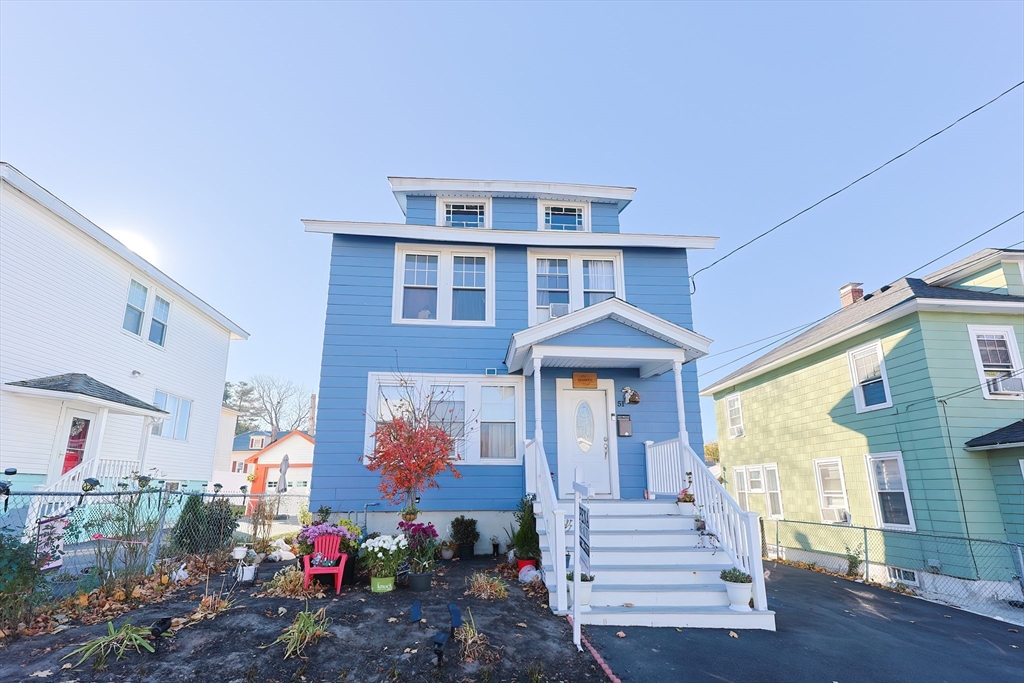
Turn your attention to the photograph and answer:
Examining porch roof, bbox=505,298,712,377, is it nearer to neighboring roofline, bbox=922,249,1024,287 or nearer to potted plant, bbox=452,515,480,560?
potted plant, bbox=452,515,480,560

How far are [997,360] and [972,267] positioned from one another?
233 cm

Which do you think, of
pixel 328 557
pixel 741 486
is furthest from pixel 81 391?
pixel 741 486

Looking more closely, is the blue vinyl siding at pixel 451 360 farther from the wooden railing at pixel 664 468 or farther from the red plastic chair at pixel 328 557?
the red plastic chair at pixel 328 557

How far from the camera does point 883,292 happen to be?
12.7 metres

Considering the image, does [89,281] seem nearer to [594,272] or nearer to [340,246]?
[340,246]

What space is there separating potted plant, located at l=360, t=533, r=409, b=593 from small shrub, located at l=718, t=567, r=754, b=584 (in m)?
4.12

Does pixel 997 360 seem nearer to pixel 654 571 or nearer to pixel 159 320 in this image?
pixel 654 571

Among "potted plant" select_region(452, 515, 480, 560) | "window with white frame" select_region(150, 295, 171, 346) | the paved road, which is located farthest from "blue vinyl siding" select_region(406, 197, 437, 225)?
"window with white frame" select_region(150, 295, 171, 346)

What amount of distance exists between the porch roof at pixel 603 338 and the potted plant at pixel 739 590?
11.6 feet

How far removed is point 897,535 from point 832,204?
714cm

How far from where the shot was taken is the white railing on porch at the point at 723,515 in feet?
19.2

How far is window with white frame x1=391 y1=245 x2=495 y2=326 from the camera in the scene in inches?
388

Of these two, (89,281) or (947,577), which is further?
(89,281)

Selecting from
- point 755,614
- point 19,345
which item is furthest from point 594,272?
point 19,345
